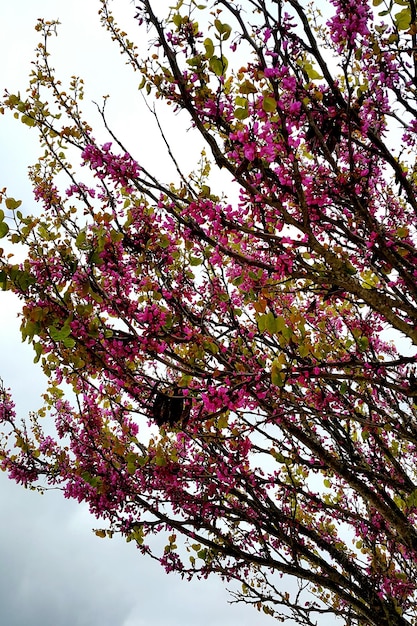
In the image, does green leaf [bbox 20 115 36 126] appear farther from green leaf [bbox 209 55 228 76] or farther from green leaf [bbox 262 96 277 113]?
green leaf [bbox 262 96 277 113]

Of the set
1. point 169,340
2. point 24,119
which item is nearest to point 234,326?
point 169,340

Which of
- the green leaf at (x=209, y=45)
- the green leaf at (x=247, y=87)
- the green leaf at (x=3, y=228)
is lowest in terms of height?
the green leaf at (x=3, y=228)

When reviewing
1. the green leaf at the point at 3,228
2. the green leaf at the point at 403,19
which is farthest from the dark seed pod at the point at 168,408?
the green leaf at the point at 403,19

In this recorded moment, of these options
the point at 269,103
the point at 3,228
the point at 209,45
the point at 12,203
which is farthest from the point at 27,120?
the point at 269,103

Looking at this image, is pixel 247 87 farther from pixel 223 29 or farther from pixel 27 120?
pixel 27 120

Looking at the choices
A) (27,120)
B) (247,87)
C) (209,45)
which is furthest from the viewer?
(27,120)

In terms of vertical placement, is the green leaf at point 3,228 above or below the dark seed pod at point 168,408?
above

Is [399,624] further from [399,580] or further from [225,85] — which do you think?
[225,85]

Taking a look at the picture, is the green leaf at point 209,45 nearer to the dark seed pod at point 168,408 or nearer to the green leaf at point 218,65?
the green leaf at point 218,65

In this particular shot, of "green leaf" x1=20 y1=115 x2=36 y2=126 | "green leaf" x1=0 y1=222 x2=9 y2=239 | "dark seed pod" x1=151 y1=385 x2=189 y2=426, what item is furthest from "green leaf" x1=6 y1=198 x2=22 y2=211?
"dark seed pod" x1=151 y1=385 x2=189 y2=426

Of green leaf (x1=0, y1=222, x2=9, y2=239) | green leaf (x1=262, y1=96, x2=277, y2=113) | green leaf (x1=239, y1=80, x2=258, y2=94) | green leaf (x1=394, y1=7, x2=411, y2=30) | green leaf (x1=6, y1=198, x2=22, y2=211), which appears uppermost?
green leaf (x1=394, y1=7, x2=411, y2=30)

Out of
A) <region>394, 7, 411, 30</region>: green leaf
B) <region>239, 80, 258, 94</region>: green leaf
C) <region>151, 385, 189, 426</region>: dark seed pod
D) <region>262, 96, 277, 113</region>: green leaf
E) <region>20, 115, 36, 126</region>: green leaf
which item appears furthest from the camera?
<region>20, 115, 36, 126</region>: green leaf

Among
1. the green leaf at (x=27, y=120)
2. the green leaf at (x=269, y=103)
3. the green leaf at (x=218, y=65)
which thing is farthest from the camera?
the green leaf at (x=27, y=120)

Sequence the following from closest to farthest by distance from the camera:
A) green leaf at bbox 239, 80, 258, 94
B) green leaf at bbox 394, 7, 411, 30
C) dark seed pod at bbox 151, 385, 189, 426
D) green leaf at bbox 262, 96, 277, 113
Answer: green leaf at bbox 262, 96, 277, 113 < green leaf at bbox 239, 80, 258, 94 < green leaf at bbox 394, 7, 411, 30 < dark seed pod at bbox 151, 385, 189, 426
